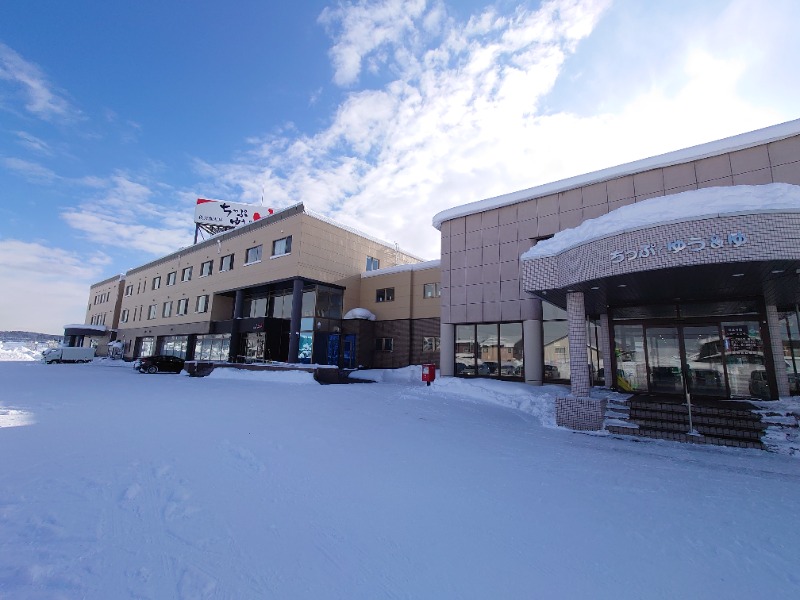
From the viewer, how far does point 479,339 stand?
1862 centimetres

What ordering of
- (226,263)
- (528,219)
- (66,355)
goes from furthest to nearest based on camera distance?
(66,355) < (226,263) < (528,219)

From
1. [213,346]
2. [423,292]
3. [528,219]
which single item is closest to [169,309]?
[213,346]

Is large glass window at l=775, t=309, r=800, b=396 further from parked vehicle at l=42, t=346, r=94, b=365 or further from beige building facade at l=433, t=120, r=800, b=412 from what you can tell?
parked vehicle at l=42, t=346, r=94, b=365

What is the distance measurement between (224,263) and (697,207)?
3344 cm

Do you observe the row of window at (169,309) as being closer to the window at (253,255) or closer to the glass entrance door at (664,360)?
the window at (253,255)

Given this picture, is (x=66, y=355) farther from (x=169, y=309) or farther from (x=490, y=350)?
(x=490, y=350)

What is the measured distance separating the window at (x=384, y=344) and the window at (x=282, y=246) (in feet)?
30.4

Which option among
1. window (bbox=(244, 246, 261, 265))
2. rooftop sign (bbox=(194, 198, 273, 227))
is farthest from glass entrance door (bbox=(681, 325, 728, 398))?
rooftop sign (bbox=(194, 198, 273, 227))

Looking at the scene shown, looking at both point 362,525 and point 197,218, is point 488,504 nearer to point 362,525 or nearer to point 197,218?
point 362,525

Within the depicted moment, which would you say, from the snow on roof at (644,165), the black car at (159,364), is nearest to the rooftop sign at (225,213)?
the black car at (159,364)

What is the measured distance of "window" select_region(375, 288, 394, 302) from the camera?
28.4m

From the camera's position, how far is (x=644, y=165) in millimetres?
14656

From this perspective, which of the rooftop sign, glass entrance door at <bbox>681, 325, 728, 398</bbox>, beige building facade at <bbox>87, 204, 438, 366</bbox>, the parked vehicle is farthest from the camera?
the rooftop sign

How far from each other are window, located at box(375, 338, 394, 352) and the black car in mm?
15000
